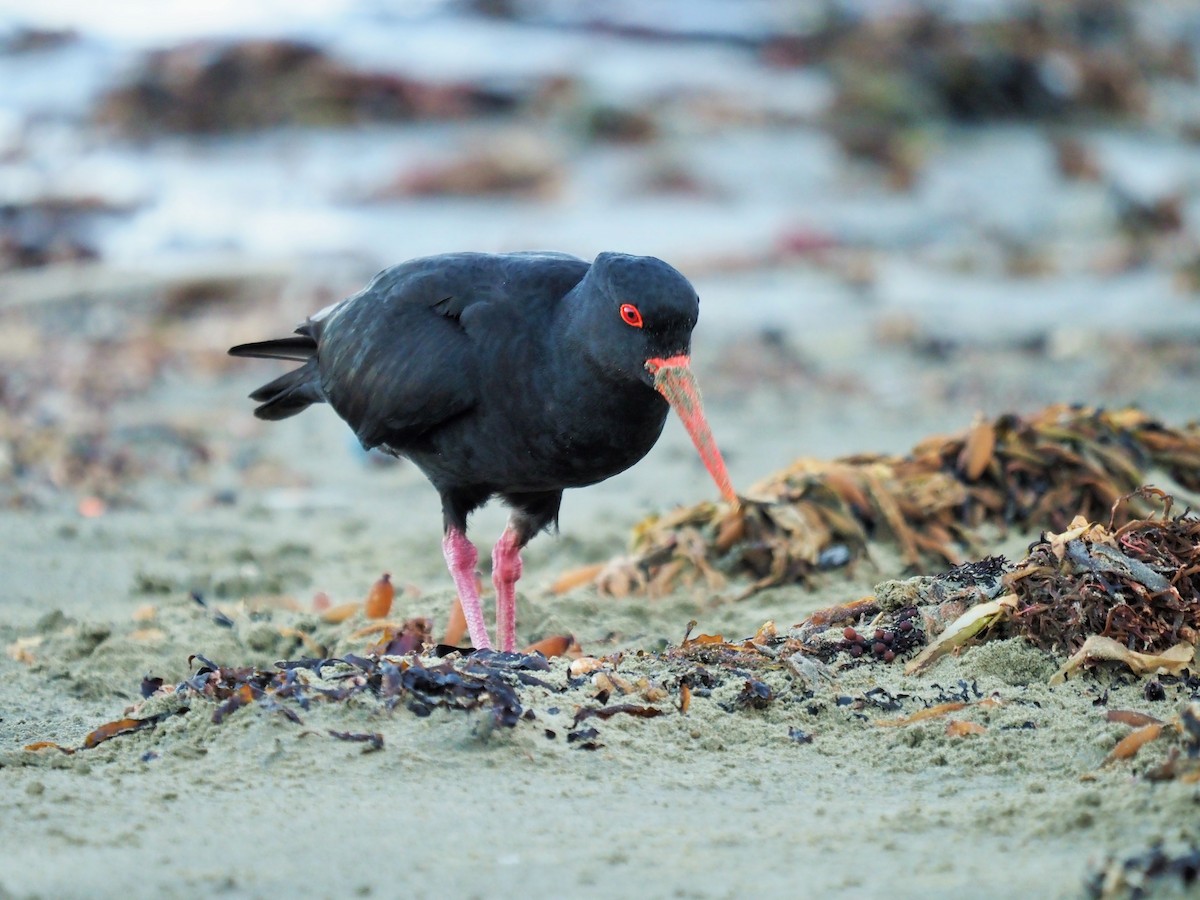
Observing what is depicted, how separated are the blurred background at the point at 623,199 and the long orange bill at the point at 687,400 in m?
2.91

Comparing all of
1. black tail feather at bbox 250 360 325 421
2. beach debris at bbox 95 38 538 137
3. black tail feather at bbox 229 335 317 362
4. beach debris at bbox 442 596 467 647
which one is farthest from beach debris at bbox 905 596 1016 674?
beach debris at bbox 95 38 538 137

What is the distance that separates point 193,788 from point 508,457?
160 cm

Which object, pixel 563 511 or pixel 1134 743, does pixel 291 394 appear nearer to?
pixel 563 511

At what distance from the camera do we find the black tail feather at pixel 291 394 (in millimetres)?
5434

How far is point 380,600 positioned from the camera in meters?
4.84

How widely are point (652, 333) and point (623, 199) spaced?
1232 cm

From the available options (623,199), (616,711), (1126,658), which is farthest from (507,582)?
(623,199)

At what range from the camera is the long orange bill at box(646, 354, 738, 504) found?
12.9 ft

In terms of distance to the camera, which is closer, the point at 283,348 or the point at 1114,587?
the point at 1114,587

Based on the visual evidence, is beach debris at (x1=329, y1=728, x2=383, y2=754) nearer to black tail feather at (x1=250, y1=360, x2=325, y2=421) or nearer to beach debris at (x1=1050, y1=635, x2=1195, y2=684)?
beach debris at (x1=1050, y1=635, x2=1195, y2=684)

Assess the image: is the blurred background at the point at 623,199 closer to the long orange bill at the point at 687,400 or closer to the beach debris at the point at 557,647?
the beach debris at the point at 557,647

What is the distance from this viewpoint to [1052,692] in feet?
11.6

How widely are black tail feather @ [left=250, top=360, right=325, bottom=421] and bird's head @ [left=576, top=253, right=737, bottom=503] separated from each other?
1614 millimetres

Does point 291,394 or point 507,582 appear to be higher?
point 291,394
